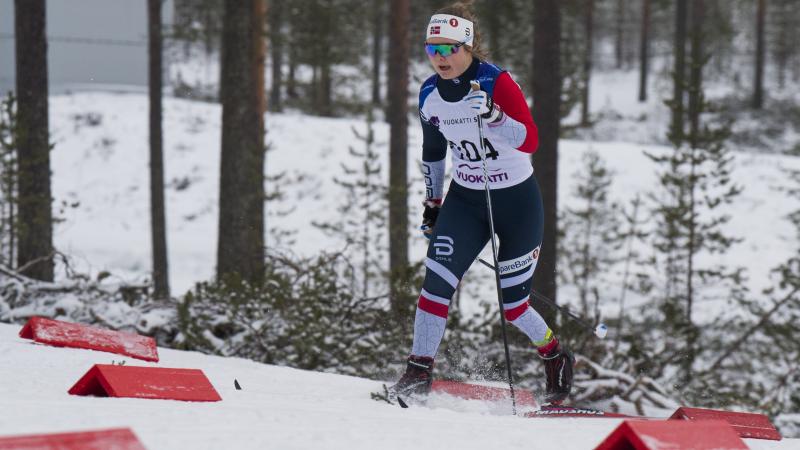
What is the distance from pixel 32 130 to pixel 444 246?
267 inches

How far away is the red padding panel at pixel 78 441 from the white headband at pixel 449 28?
2.85 meters

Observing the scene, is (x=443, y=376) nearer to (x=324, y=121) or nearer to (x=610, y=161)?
(x=610, y=161)

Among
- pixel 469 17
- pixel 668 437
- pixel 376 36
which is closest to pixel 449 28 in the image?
pixel 469 17

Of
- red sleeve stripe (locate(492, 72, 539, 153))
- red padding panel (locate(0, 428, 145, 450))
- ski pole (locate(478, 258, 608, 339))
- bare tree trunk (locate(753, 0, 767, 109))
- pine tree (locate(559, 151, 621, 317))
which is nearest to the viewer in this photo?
red padding panel (locate(0, 428, 145, 450))

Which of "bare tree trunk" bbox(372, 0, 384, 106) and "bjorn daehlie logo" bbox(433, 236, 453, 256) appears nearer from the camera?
"bjorn daehlie logo" bbox(433, 236, 453, 256)

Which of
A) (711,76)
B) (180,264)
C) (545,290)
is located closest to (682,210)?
(545,290)

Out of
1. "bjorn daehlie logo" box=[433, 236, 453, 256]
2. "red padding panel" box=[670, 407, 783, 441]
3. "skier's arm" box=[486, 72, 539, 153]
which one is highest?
"skier's arm" box=[486, 72, 539, 153]

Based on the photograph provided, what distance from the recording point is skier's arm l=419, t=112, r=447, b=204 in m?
5.08

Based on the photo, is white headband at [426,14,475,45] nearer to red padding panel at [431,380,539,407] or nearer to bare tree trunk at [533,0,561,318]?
red padding panel at [431,380,539,407]

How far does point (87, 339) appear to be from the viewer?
5.52m

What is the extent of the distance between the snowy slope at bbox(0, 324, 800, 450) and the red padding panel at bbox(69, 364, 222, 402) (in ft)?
0.32

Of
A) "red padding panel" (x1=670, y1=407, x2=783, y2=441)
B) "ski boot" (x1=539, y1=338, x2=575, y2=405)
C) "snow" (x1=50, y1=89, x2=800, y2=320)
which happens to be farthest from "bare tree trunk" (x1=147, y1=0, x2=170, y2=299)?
"red padding panel" (x1=670, y1=407, x2=783, y2=441)

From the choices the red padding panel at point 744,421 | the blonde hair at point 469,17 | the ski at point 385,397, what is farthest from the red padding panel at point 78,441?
the red padding panel at point 744,421

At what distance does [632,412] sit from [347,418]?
3.66 m
